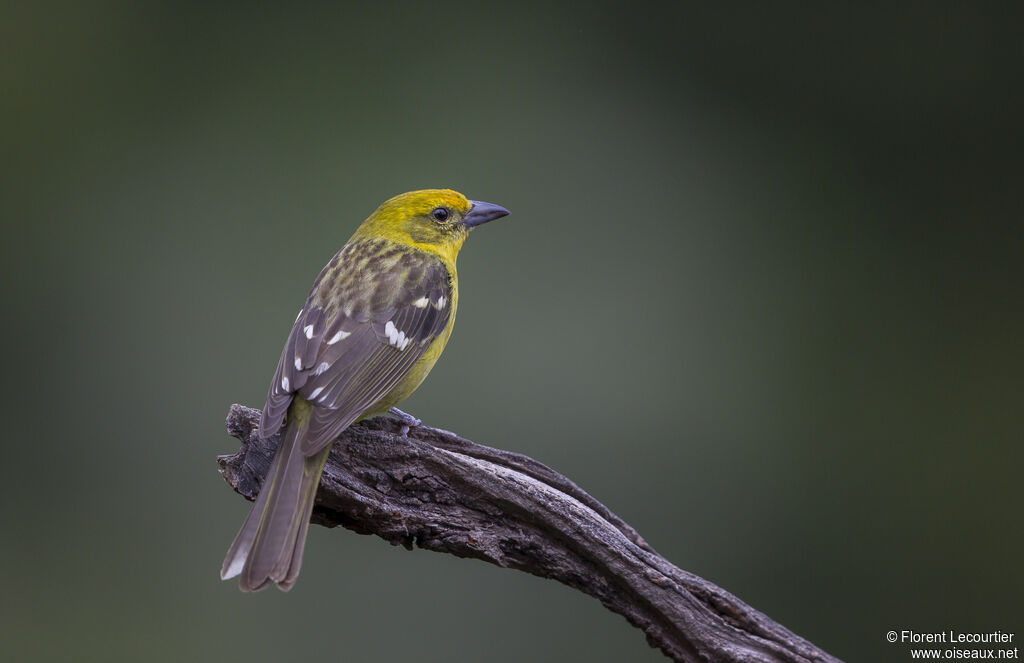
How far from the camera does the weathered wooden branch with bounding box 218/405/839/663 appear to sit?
299 centimetres

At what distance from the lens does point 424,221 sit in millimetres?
4016

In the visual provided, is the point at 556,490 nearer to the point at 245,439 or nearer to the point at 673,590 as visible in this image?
the point at 673,590

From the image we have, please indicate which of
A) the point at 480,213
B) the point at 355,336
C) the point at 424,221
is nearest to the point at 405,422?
the point at 355,336

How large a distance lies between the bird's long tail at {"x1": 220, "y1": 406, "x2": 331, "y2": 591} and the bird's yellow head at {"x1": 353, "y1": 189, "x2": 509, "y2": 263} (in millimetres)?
1335

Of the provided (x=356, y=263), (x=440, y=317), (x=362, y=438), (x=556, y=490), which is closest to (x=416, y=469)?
(x=362, y=438)

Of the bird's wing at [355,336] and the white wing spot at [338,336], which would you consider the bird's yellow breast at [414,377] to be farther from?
the white wing spot at [338,336]

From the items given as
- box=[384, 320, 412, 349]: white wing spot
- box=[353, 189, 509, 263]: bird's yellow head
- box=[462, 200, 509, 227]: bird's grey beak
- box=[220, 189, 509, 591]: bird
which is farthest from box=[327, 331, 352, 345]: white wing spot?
box=[462, 200, 509, 227]: bird's grey beak

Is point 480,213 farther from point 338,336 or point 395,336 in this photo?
point 338,336

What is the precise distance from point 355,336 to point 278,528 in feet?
2.65

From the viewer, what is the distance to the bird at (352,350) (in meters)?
2.83

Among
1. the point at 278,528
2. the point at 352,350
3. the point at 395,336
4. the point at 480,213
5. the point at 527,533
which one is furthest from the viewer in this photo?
the point at 480,213

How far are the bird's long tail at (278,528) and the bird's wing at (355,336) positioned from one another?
0.27 feet

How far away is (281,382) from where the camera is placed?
3135 mm

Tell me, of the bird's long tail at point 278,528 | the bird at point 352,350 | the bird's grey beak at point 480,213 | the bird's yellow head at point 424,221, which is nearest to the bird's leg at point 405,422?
the bird at point 352,350
